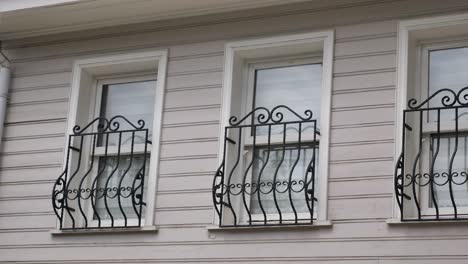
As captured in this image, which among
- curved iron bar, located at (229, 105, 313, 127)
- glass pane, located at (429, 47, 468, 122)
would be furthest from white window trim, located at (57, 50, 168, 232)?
glass pane, located at (429, 47, 468, 122)

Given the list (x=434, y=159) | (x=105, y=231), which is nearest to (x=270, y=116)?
(x=434, y=159)

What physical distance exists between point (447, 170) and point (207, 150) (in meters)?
1.93

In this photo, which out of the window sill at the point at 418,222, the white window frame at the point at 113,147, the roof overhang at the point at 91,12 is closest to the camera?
the window sill at the point at 418,222

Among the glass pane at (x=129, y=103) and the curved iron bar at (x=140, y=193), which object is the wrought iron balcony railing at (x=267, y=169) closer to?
the curved iron bar at (x=140, y=193)

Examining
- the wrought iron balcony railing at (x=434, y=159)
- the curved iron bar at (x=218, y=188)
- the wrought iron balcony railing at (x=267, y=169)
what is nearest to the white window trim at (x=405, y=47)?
the wrought iron balcony railing at (x=434, y=159)

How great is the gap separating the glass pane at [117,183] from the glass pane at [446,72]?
2.49 meters

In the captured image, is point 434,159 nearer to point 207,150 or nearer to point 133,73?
point 207,150

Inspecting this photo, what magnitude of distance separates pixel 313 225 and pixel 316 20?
1697 mm

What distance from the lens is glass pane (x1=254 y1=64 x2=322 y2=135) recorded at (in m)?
7.99

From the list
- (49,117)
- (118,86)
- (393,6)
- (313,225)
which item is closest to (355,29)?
(393,6)

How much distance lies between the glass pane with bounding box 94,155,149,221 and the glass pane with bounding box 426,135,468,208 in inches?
97.5

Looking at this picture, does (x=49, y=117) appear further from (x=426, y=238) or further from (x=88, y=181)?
(x=426, y=238)

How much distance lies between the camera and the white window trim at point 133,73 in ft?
26.5

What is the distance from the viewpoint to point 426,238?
6.94m
